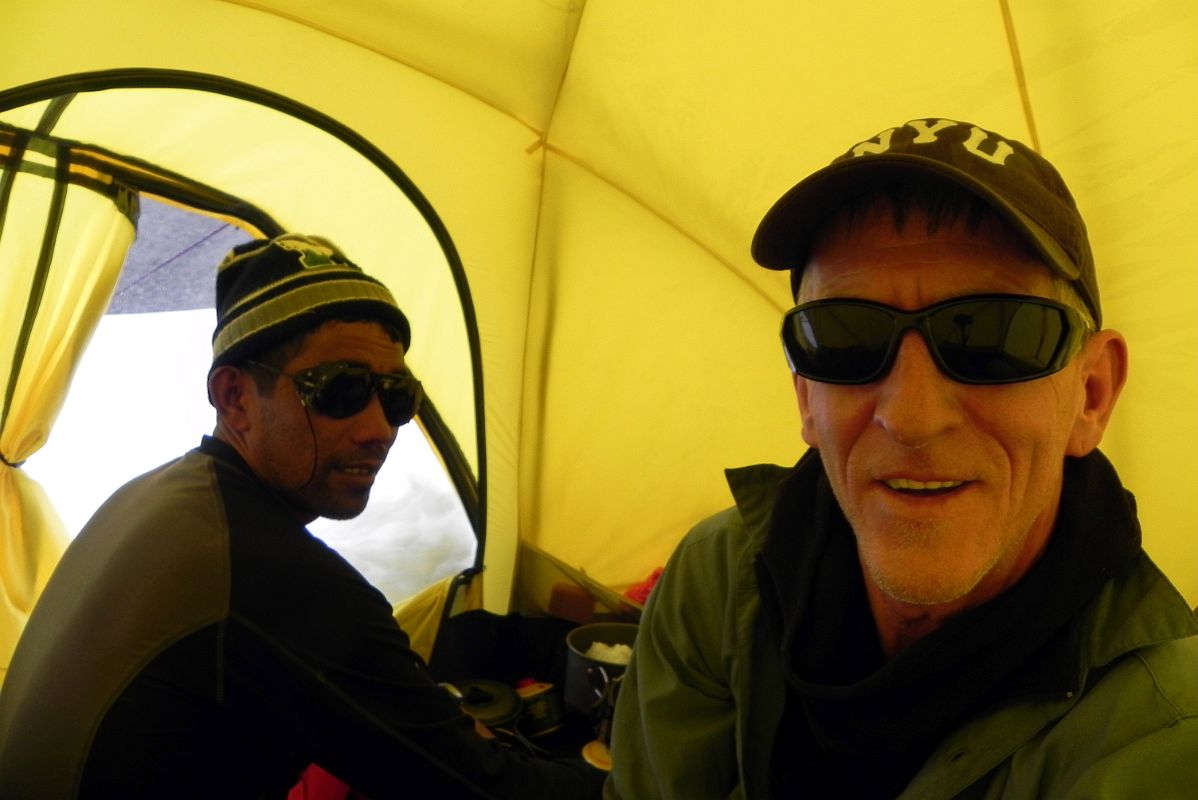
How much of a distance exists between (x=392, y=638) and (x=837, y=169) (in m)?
1.01

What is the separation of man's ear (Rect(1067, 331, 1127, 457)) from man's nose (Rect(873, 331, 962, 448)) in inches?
6.9

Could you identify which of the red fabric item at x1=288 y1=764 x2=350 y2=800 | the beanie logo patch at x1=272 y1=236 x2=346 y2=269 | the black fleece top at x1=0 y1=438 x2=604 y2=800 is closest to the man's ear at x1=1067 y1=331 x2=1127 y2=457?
the black fleece top at x1=0 y1=438 x2=604 y2=800

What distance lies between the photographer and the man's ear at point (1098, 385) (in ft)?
2.81

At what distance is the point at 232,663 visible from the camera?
1288mm

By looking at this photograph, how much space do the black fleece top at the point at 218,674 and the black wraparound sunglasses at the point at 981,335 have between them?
37.1 inches

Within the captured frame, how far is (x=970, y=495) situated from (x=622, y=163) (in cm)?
172

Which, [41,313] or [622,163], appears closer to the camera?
[622,163]

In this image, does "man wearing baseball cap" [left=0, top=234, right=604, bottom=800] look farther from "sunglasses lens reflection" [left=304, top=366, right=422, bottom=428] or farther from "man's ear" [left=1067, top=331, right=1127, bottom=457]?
"man's ear" [left=1067, top=331, right=1127, bottom=457]

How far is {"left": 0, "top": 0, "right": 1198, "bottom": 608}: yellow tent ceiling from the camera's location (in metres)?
1.48

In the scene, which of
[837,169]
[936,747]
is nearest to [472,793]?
[936,747]

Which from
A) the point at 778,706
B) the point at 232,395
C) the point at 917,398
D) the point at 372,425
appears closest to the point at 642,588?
the point at 372,425

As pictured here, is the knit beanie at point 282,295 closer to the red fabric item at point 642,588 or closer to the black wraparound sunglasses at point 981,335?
the black wraparound sunglasses at point 981,335

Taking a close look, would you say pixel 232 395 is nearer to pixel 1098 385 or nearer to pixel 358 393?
pixel 358 393

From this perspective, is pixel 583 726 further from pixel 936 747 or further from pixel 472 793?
pixel 936 747
